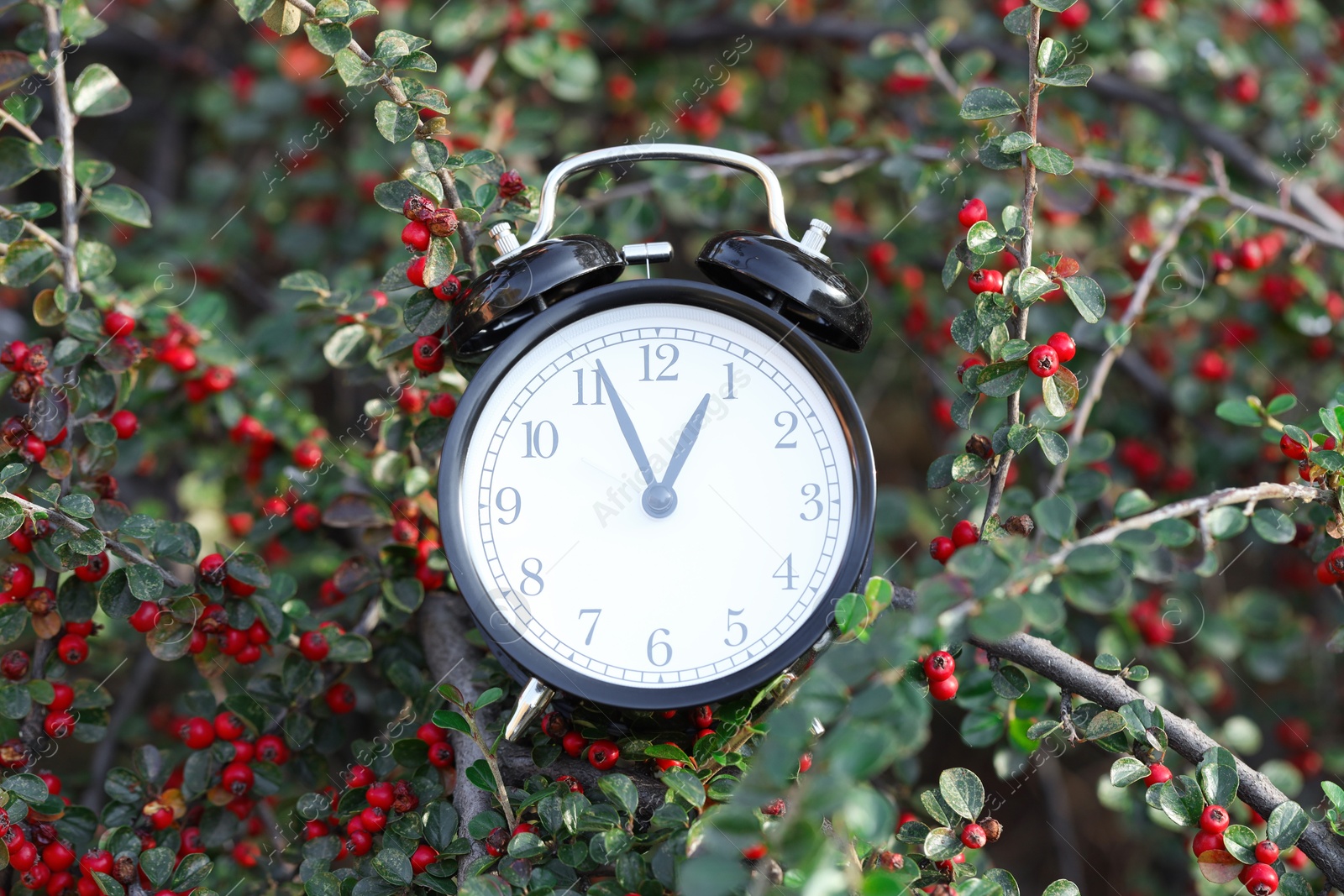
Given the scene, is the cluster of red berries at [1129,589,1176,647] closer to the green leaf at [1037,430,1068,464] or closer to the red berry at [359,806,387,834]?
the green leaf at [1037,430,1068,464]

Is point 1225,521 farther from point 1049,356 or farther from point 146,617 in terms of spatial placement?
point 146,617

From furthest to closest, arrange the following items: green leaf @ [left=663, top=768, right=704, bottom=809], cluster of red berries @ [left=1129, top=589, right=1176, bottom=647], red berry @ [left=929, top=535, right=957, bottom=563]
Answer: cluster of red berries @ [left=1129, top=589, right=1176, bottom=647]
red berry @ [left=929, top=535, right=957, bottom=563]
green leaf @ [left=663, top=768, right=704, bottom=809]

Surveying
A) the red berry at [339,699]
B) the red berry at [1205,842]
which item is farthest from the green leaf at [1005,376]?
the red berry at [339,699]

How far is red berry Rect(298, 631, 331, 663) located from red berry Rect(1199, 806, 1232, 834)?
0.94 metres

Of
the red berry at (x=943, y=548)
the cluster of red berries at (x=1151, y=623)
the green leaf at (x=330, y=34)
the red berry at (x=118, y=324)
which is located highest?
the green leaf at (x=330, y=34)

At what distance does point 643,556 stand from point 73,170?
900 mm

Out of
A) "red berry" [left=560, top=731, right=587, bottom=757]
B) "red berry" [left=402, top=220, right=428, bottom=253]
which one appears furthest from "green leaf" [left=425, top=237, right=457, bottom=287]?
"red berry" [left=560, top=731, right=587, bottom=757]

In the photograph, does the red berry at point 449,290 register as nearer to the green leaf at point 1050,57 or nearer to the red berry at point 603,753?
the red berry at point 603,753

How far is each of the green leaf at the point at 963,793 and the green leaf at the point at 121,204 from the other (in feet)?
3.74

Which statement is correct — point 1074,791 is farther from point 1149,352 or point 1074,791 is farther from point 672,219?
point 672,219

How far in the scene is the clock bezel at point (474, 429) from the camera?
968mm

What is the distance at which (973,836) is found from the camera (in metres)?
0.99

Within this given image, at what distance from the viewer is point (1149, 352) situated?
6.37ft

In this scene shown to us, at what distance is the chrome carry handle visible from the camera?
108 cm
